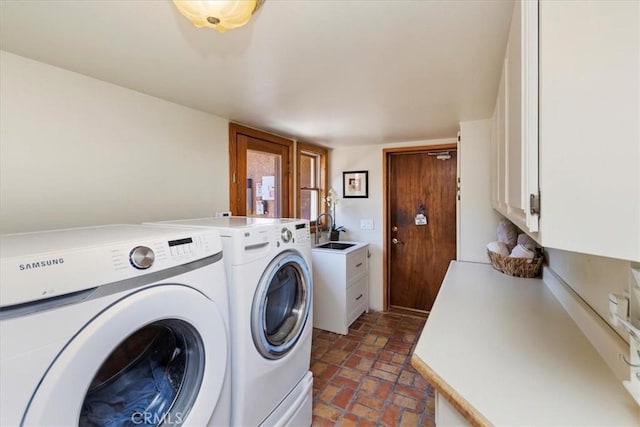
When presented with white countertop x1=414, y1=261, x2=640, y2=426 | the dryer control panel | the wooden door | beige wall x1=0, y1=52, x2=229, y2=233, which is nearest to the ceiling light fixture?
the dryer control panel

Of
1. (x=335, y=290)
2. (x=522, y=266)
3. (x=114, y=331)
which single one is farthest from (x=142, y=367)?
(x=522, y=266)

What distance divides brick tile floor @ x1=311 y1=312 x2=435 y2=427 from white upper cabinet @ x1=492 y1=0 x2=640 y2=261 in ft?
5.57

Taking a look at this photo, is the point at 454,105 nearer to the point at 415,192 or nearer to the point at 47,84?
the point at 415,192

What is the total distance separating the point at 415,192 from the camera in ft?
11.4

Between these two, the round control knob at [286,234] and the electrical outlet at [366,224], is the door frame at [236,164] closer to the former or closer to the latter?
the round control knob at [286,234]

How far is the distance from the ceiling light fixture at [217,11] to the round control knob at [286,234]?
92 cm

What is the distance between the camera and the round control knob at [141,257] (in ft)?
2.85

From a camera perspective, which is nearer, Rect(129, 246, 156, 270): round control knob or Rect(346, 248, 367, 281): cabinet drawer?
Rect(129, 246, 156, 270): round control knob

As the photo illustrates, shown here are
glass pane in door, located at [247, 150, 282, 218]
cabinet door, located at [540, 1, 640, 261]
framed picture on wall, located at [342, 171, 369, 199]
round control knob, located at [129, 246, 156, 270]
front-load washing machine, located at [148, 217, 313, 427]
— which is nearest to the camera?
cabinet door, located at [540, 1, 640, 261]

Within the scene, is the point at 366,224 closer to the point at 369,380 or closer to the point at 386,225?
the point at 386,225

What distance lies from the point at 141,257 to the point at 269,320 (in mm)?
858

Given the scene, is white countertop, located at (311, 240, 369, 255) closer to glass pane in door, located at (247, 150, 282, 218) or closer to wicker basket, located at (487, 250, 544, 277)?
glass pane in door, located at (247, 150, 282, 218)

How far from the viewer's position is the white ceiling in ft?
3.34

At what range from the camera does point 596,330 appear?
1.08 meters
